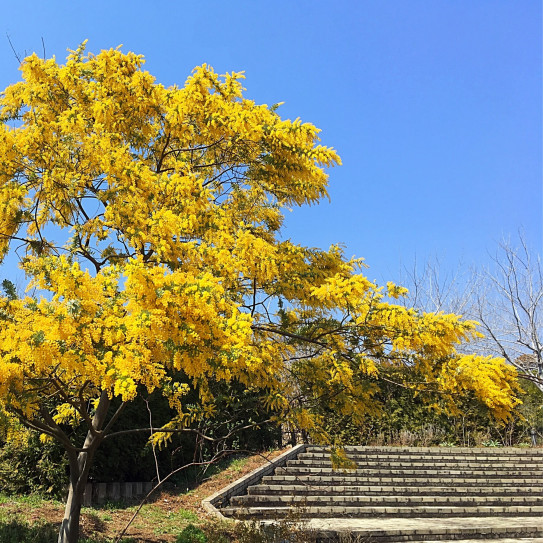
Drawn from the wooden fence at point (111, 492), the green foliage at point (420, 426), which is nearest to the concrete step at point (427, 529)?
the wooden fence at point (111, 492)

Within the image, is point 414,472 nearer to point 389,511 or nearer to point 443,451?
point 443,451

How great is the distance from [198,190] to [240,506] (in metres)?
6.38

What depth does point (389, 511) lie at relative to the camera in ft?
31.9

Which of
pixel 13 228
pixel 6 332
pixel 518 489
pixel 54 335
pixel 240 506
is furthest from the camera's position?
pixel 518 489

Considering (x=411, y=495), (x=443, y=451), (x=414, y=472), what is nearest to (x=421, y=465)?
(x=414, y=472)

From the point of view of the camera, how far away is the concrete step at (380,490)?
34.4 ft

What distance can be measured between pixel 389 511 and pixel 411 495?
134 cm

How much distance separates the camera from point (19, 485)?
9.97 metres

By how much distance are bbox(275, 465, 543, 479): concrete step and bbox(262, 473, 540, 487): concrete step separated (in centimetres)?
8

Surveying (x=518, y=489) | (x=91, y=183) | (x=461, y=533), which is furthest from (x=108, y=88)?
(x=518, y=489)

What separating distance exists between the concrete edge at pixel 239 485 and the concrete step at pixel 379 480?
22cm

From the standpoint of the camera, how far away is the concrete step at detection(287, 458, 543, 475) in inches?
477

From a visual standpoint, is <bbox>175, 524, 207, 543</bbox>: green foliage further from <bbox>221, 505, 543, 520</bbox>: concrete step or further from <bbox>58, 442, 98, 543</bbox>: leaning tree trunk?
<bbox>58, 442, 98, 543</bbox>: leaning tree trunk

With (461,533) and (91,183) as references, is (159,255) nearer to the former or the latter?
(91,183)
